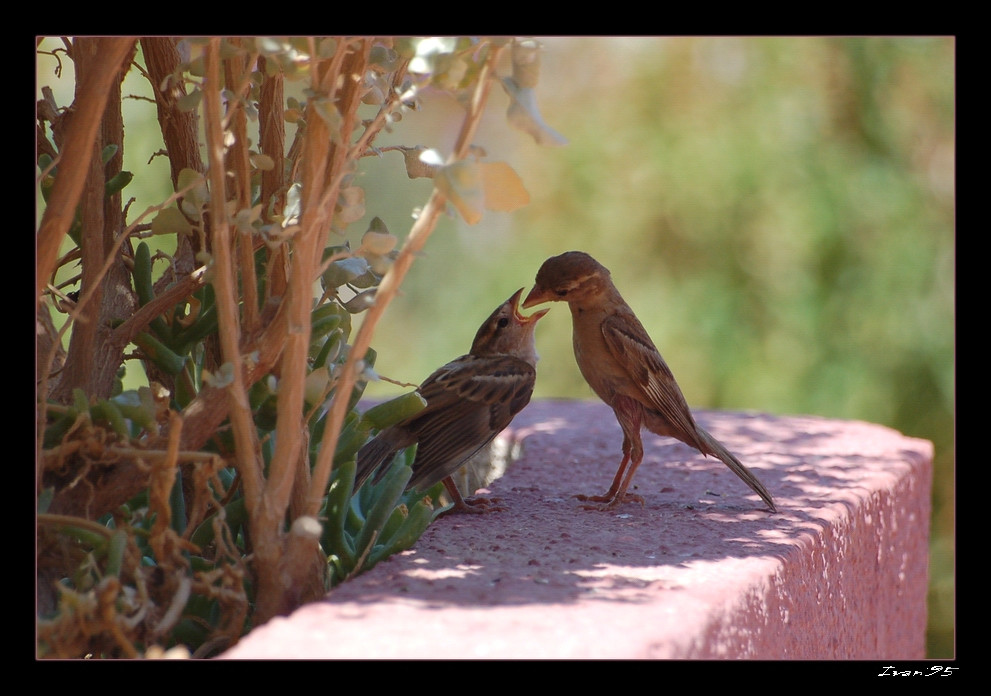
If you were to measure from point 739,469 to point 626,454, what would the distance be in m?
0.46

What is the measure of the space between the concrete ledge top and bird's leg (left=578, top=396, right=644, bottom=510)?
0.07 meters

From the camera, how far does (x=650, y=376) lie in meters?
4.13

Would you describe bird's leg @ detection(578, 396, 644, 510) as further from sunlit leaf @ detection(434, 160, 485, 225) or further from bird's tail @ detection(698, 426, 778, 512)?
sunlit leaf @ detection(434, 160, 485, 225)

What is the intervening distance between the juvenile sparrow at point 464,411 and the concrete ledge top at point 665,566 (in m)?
0.20

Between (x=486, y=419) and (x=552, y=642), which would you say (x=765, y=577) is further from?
(x=486, y=419)

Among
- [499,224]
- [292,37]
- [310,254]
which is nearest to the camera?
[292,37]

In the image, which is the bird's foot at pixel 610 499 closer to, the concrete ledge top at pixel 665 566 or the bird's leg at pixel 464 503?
the concrete ledge top at pixel 665 566

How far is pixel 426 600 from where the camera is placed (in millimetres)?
2611

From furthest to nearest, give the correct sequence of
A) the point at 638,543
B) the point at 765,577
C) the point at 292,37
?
the point at 638,543, the point at 765,577, the point at 292,37

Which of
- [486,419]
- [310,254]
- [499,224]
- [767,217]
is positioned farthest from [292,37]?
[499,224]

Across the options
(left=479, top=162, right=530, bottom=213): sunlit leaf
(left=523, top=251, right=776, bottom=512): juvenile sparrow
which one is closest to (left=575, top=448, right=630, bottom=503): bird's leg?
(left=523, top=251, right=776, bottom=512): juvenile sparrow

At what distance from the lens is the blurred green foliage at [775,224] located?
8.51 m
